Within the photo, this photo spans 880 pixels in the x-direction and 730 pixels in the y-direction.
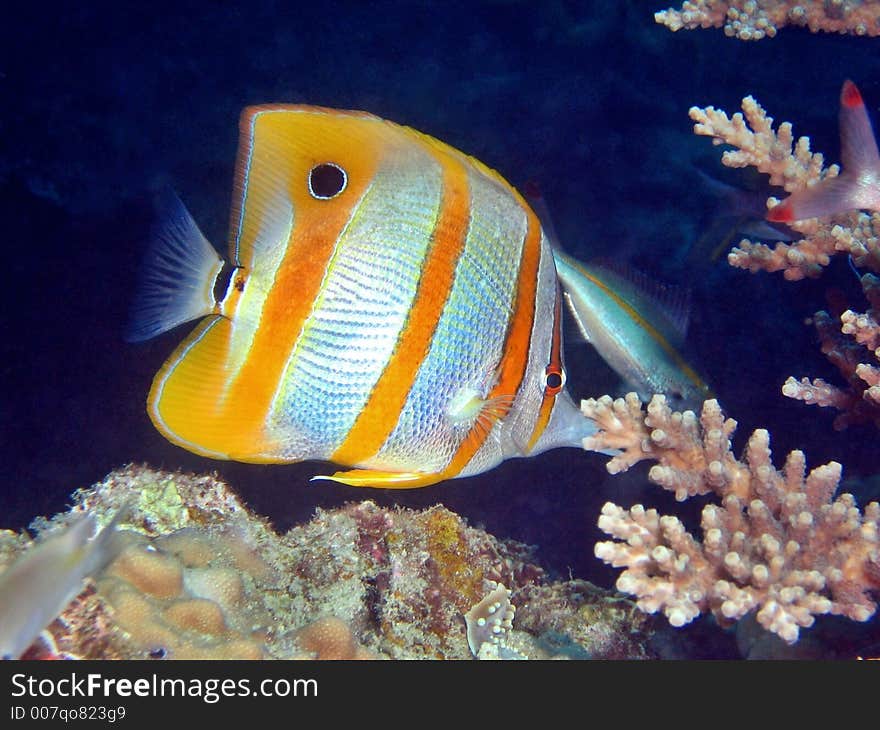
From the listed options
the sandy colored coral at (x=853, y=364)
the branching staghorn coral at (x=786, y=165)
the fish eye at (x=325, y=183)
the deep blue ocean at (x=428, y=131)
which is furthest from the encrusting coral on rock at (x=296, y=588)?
the branching staghorn coral at (x=786, y=165)

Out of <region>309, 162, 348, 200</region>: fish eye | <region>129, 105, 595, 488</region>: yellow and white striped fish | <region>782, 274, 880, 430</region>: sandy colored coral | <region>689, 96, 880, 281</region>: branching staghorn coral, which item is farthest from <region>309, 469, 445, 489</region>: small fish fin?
<region>689, 96, 880, 281</region>: branching staghorn coral

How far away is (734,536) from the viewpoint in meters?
1.79

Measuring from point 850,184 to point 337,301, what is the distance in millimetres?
1554

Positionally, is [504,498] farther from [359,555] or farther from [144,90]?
[144,90]

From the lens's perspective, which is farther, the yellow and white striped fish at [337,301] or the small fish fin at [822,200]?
the small fish fin at [822,200]

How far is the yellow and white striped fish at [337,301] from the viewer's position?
1485 mm

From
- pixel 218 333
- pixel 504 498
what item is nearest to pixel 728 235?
pixel 504 498

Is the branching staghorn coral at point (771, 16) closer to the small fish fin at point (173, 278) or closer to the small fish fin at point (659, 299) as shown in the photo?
the small fish fin at point (659, 299)

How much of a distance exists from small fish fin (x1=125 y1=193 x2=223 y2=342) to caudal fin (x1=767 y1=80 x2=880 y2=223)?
5.10 ft

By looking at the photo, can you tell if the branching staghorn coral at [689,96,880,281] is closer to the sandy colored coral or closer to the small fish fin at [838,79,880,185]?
the sandy colored coral

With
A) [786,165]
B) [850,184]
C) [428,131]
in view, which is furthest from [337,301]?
[428,131]

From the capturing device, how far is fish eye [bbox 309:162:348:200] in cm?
151

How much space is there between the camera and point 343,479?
1.54m

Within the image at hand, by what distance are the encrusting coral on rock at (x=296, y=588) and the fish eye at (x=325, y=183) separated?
3.98ft
